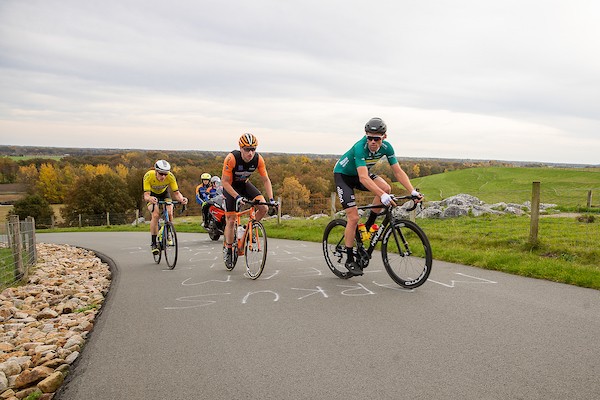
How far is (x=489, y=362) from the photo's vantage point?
133 inches

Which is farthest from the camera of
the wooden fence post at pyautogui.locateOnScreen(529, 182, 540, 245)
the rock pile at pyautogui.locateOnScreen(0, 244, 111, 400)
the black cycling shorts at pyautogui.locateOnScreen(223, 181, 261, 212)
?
the wooden fence post at pyautogui.locateOnScreen(529, 182, 540, 245)

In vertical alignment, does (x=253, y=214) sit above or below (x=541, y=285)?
above

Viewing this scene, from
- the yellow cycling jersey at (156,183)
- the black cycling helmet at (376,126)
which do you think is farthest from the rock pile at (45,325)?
the black cycling helmet at (376,126)

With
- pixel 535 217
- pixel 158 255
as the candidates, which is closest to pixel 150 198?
pixel 158 255

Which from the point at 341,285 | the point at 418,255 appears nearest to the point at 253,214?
the point at 341,285

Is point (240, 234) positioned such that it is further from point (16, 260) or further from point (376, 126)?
point (16, 260)

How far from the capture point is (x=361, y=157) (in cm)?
625

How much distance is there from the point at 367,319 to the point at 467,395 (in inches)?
71.4

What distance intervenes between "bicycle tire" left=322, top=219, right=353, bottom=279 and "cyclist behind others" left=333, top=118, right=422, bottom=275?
0.28m

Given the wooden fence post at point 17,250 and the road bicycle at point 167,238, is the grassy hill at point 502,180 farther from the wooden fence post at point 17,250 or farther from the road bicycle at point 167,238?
the wooden fence post at point 17,250

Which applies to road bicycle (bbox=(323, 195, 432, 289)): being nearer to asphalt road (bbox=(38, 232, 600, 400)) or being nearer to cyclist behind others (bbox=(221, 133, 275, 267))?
asphalt road (bbox=(38, 232, 600, 400))

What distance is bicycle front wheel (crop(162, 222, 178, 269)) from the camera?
873cm

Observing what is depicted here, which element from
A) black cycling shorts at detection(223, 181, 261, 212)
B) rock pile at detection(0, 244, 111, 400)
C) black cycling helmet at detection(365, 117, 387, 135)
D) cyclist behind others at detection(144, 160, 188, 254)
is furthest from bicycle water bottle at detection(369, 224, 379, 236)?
cyclist behind others at detection(144, 160, 188, 254)

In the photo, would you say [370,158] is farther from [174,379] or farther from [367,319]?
[174,379]
